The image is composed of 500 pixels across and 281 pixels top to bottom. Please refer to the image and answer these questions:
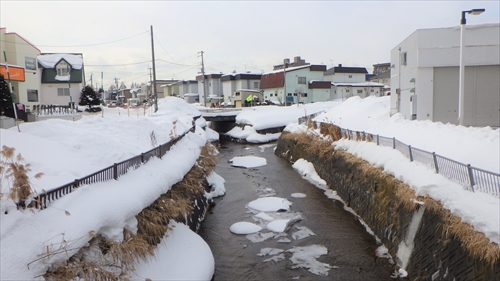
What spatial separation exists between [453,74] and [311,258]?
1500cm

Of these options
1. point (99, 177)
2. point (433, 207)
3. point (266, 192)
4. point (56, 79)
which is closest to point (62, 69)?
point (56, 79)

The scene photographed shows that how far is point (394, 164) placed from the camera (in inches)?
435

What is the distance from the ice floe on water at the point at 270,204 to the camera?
1416 cm

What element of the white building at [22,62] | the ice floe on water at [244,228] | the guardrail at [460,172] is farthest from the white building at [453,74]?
the white building at [22,62]

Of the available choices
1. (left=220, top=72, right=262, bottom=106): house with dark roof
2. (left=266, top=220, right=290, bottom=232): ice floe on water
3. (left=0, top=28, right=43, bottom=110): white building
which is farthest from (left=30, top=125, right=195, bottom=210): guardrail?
(left=220, top=72, right=262, bottom=106): house with dark roof

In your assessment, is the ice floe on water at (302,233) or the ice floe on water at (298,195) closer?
the ice floe on water at (302,233)

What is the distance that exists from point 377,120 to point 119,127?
57.0 ft

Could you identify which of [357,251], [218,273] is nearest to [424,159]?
[357,251]

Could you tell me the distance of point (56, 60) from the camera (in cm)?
3456

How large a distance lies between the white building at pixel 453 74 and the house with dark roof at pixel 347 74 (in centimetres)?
3692

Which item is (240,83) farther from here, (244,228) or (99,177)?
(99,177)

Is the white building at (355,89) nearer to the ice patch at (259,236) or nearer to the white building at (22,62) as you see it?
the white building at (22,62)

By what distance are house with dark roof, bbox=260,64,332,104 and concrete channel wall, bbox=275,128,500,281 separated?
38.6 m

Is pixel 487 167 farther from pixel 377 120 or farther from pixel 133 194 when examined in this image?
pixel 377 120
